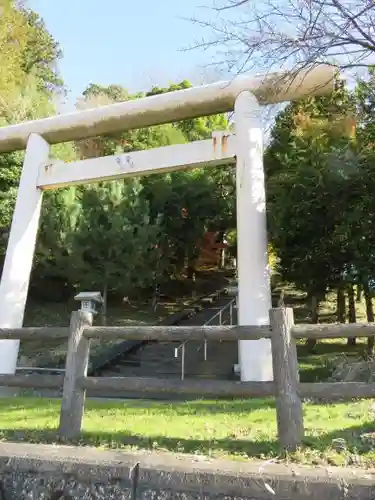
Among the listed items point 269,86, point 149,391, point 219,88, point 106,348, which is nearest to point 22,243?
point 106,348

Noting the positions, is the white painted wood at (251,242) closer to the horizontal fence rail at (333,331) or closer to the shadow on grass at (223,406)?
the shadow on grass at (223,406)

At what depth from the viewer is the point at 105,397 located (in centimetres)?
691

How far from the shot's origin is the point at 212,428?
13.1ft

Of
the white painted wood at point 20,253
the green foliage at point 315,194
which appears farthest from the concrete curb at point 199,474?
the green foliage at point 315,194

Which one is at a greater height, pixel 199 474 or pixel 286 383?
pixel 286 383

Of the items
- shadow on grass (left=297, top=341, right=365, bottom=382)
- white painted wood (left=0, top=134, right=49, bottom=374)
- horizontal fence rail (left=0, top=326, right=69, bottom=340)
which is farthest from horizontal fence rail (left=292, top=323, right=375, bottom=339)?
white painted wood (left=0, top=134, right=49, bottom=374)

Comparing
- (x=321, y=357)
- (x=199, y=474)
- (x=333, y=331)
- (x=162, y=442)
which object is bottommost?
(x=199, y=474)

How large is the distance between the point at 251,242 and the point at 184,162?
2024 millimetres

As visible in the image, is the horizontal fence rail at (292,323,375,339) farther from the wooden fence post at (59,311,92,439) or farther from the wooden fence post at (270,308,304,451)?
the wooden fence post at (59,311,92,439)

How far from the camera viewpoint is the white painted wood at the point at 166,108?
7590mm

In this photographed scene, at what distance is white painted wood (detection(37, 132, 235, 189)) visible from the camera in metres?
8.19

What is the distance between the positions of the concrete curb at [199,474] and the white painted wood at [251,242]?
414cm

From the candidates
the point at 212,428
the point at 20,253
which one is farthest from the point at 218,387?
the point at 20,253

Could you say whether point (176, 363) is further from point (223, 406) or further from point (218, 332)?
point (218, 332)
